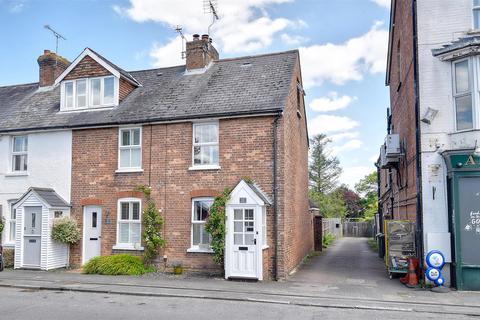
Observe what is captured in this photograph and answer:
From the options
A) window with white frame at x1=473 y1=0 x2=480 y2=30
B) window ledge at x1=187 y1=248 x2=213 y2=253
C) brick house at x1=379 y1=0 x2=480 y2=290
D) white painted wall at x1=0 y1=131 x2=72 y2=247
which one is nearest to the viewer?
brick house at x1=379 y1=0 x2=480 y2=290

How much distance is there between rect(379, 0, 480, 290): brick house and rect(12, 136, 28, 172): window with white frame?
610 inches

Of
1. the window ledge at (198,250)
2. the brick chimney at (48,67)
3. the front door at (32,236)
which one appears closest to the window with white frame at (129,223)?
the window ledge at (198,250)

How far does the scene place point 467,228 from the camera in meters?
12.5

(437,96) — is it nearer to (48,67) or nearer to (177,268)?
(177,268)

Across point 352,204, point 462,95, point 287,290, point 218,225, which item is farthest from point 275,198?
point 352,204

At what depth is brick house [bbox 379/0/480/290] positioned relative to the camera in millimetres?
12469

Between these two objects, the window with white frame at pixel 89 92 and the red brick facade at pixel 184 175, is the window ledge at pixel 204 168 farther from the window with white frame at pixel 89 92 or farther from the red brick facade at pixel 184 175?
the window with white frame at pixel 89 92

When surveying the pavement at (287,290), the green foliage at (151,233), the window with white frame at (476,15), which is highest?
the window with white frame at (476,15)

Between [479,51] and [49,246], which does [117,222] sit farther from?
[479,51]

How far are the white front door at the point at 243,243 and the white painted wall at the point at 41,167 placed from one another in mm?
7466

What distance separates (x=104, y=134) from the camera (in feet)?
57.3

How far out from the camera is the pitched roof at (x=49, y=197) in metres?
16.8

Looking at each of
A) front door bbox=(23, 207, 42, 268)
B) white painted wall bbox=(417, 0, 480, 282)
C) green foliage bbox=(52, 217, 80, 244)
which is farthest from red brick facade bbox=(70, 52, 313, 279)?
white painted wall bbox=(417, 0, 480, 282)

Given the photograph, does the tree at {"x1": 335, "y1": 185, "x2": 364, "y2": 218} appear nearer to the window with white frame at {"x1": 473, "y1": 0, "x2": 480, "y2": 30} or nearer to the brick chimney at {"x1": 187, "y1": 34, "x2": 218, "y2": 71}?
the brick chimney at {"x1": 187, "y1": 34, "x2": 218, "y2": 71}
